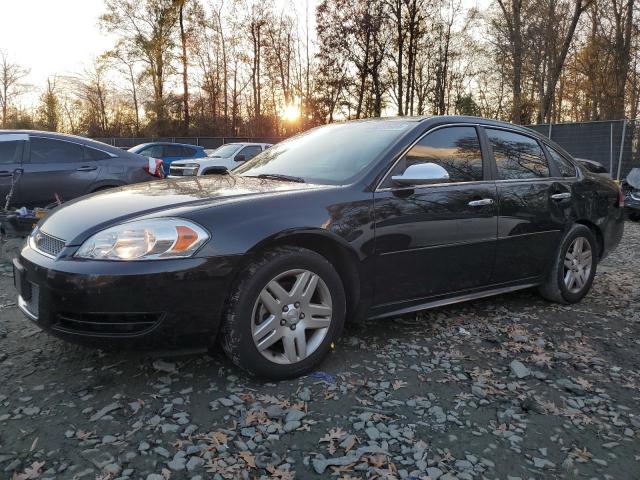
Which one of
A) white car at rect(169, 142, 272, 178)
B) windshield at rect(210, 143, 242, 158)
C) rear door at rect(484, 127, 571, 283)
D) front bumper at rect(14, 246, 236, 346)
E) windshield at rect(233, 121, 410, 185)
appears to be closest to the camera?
front bumper at rect(14, 246, 236, 346)

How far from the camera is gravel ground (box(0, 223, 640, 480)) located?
218 centimetres

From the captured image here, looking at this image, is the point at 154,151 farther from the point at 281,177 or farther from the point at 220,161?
the point at 281,177

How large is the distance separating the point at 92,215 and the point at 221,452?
1447mm

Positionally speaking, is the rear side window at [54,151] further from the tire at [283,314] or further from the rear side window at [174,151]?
the rear side window at [174,151]

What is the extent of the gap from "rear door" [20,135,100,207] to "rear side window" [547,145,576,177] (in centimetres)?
541

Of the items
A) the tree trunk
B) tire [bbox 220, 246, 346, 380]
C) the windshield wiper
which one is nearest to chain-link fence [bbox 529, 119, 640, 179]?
the windshield wiper

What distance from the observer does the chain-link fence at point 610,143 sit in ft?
46.4

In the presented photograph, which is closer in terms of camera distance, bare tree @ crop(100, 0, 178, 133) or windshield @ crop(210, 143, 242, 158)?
windshield @ crop(210, 143, 242, 158)

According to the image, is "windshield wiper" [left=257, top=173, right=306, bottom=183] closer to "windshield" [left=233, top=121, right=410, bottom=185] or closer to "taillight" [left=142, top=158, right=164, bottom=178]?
"windshield" [left=233, top=121, right=410, bottom=185]

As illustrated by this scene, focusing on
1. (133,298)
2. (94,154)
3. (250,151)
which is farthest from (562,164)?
(250,151)

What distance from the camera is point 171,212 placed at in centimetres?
265

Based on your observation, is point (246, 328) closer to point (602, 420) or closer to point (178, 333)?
point (178, 333)

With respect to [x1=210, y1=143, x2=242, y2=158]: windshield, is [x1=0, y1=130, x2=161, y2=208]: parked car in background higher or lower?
lower

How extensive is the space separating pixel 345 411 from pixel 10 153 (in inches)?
227
